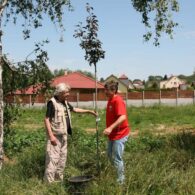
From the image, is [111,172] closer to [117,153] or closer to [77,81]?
[117,153]

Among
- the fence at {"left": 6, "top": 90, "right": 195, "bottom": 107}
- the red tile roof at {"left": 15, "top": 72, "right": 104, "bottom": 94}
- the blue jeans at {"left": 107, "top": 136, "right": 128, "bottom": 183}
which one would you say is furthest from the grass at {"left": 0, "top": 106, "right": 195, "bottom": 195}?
the red tile roof at {"left": 15, "top": 72, "right": 104, "bottom": 94}

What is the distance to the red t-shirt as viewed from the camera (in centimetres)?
721

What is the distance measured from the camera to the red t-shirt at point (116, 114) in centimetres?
721

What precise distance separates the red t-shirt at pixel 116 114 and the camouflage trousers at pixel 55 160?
33.2 inches

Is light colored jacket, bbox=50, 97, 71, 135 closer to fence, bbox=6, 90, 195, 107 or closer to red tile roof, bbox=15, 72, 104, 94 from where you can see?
fence, bbox=6, 90, 195, 107

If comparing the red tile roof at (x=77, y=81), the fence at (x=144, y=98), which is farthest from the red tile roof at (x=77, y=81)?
the fence at (x=144, y=98)

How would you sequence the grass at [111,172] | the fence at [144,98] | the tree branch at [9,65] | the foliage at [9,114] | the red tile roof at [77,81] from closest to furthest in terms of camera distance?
the grass at [111,172] < the tree branch at [9,65] < the foliage at [9,114] < the fence at [144,98] < the red tile roof at [77,81]

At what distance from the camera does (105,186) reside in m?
6.45

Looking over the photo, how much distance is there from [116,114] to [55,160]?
1.27 metres

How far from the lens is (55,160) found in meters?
7.52

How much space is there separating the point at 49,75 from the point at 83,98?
117ft

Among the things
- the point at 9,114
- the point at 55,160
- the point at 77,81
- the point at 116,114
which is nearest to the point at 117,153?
the point at 116,114

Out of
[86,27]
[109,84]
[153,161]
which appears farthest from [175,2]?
[153,161]

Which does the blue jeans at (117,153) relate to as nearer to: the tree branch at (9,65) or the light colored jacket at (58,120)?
the light colored jacket at (58,120)
